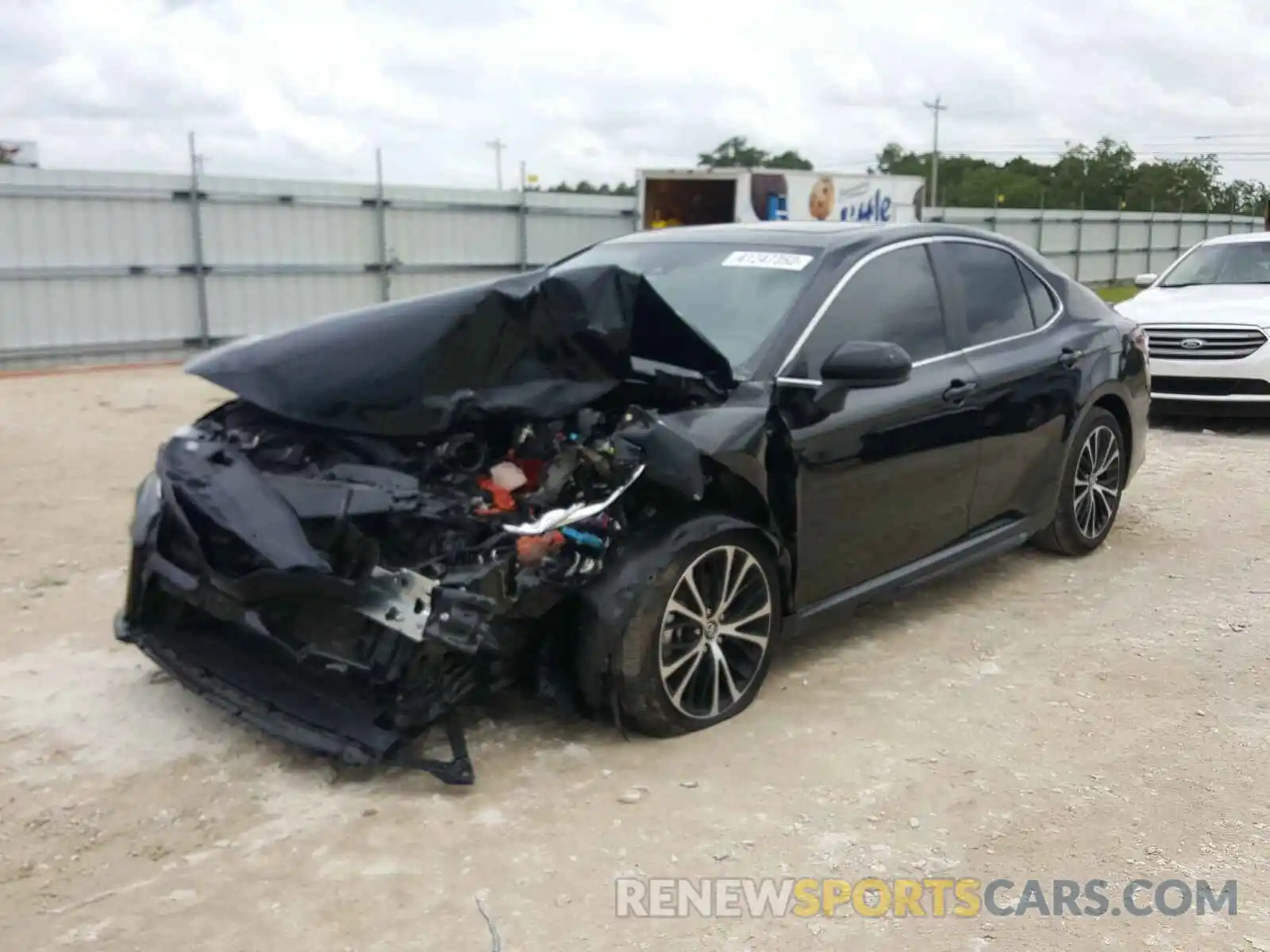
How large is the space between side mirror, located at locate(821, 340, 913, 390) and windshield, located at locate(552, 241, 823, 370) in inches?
11.8

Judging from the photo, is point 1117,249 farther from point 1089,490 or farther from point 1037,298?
point 1037,298

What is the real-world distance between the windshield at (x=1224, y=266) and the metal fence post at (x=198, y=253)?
1153 centimetres

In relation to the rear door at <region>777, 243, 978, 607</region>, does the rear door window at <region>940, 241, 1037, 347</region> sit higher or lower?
higher

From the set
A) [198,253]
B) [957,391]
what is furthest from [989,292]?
[198,253]

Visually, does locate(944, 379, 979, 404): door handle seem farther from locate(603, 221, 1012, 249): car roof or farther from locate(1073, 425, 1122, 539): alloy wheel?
locate(1073, 425, 1122, 539): alloy wheel

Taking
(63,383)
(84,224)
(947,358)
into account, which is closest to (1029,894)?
(947,358)

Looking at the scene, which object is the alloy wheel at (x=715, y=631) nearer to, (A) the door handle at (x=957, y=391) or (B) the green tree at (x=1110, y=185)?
(A) the door handle at (x=957, y=391)

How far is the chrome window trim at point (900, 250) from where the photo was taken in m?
4.32

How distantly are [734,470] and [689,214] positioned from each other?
16.8 m

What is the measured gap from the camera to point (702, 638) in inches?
154

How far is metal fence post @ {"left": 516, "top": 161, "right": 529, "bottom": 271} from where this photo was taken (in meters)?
18.5

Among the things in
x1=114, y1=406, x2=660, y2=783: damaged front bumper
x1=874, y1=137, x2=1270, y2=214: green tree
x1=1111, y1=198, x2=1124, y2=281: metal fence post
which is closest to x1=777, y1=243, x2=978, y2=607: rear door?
x1=114, y1=406, x2=660, y2=783: damaged front bumper

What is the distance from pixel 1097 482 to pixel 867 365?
241 centimetres

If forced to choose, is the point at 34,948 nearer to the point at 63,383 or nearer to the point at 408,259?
the point at 63,383
